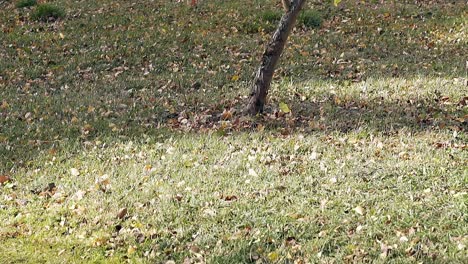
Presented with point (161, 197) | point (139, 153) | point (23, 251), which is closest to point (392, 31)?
point (139, 153)

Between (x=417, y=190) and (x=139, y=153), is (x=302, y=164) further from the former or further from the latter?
(x=139, y=153)

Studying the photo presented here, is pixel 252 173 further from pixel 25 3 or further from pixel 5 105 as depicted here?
pixel 25 3

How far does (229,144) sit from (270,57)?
1.22 m

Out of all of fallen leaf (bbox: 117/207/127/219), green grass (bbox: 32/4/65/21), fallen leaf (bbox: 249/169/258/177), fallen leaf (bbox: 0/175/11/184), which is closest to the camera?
fallen leaf (bbox: 117/207/127/219)

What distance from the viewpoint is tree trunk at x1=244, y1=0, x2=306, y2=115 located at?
22.6 feet

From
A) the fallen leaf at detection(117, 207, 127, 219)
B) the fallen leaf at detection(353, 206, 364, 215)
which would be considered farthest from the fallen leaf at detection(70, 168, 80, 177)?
the fallen leaf at detection(353, 206, 364, 215)

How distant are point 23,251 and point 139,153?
6.00 ft

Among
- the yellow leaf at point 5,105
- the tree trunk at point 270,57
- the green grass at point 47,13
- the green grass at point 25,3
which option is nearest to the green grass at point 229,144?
the yellow leaf at point 5,105

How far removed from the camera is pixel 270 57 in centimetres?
698

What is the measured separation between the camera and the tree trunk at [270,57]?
6.90 m

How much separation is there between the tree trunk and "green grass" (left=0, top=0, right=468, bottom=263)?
8.7 inches

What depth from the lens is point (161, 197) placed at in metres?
5.07

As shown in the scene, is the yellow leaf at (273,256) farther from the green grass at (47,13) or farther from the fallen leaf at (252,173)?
the green grass at (47,13)

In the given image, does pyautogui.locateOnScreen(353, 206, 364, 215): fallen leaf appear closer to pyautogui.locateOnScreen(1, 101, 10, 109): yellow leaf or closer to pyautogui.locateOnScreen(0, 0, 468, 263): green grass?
pyautogui.locateOnScreen(0, 0, 468, 263): green grass
